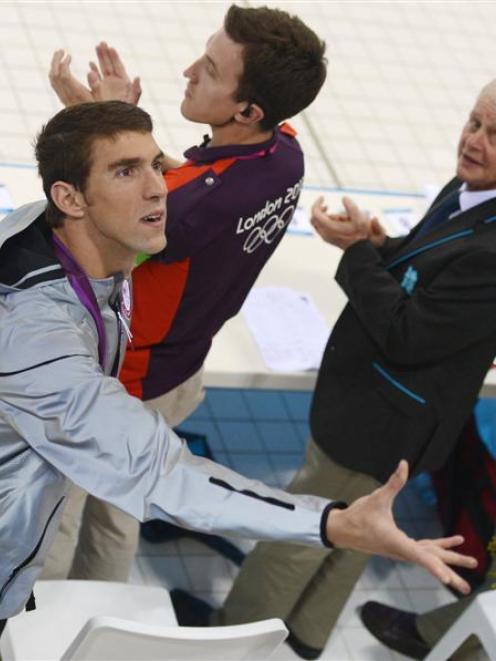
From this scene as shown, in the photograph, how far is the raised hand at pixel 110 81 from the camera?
304cm

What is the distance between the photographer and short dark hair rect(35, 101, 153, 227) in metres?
2.22

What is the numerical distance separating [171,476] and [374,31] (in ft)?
12.3

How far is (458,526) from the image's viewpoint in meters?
3.96

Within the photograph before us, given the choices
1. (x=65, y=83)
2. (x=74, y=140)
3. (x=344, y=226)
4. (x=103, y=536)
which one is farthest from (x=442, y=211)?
(x=103, y=536)

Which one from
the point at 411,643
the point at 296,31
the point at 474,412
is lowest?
the point at 411,643

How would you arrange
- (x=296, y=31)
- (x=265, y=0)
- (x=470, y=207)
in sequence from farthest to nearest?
(x=265, y=0) → (x=470, y=207) → (x=296, y=31)

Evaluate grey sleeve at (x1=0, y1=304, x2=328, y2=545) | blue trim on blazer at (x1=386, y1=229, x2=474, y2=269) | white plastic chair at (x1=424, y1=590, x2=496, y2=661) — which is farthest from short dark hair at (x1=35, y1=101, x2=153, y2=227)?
white plastic chair at (x1=424, y1=590, x2=496, y2=661)

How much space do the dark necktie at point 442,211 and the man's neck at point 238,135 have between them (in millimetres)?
514

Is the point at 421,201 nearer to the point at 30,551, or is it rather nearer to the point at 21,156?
the point at 21,156

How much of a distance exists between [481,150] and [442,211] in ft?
0.70

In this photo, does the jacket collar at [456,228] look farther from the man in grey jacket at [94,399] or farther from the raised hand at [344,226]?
the man in grey jacket at [94,399]

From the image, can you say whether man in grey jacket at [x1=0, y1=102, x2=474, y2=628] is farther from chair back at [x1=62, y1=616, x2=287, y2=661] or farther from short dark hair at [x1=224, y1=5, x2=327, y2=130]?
short dark hair at [x1=224, y1=5, x2=327, y2=130]

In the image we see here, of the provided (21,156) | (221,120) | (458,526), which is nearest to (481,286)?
(221,120)

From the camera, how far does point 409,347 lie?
2826 mm
